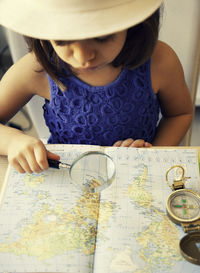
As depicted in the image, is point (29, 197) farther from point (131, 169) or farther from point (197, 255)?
point (197, 255)

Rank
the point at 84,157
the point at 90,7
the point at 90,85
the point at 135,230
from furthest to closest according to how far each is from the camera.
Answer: the point at 90,85
the point at 84,157
the point at 135,230
the point at 90,7

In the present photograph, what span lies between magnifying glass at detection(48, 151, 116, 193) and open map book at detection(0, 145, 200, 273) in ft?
0.05

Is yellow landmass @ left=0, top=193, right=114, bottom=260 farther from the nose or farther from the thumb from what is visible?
the nose

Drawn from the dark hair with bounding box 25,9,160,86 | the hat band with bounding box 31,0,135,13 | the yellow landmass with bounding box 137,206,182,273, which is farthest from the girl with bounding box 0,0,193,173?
the yellow landmass with bounding box 137,206,182,273

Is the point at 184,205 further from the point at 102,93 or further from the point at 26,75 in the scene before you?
the point at 26,75

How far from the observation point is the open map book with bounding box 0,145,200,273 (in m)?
0.57

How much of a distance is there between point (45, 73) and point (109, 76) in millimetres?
174

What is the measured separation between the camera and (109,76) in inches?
32.3

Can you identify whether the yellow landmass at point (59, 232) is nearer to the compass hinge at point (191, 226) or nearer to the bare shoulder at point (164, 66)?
the compass hinge at point (191, 226)

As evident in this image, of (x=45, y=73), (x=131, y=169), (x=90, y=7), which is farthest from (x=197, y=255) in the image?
(x=45, y=73)

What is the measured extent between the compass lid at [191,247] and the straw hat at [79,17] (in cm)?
39

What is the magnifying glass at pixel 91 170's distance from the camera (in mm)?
672

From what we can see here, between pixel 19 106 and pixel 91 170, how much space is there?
1.11 feet

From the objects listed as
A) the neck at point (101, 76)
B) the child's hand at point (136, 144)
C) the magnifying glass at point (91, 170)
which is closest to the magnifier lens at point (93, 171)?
the magnifying glass at point (91, 170)
